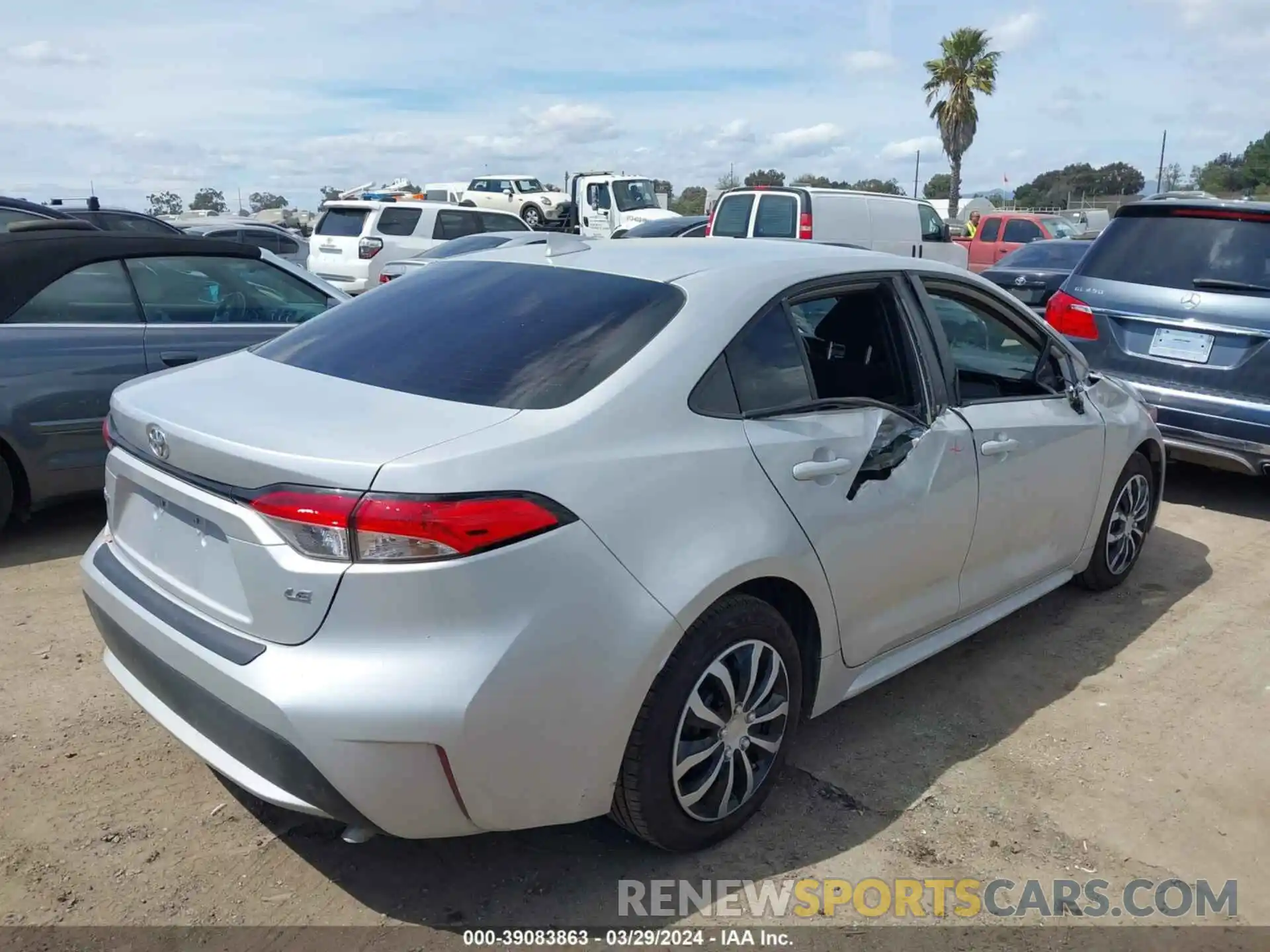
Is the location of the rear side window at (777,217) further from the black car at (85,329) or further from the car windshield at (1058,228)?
the black car at (85,329)

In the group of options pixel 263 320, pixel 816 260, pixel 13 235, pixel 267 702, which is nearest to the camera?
pixel 267 702

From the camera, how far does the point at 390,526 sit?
2.29 meters

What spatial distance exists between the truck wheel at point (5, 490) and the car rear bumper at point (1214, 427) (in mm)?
6051

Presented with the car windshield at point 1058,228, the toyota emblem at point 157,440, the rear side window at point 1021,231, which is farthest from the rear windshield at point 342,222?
the toyota emblem at point 157,440

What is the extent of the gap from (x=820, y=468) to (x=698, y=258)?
81 cm

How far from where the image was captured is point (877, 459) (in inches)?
129

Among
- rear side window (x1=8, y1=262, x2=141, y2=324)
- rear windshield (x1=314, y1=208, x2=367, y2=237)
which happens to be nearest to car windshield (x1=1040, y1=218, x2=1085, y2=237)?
rear windshield (x1=314, y1=208, x2=367, y2=237)

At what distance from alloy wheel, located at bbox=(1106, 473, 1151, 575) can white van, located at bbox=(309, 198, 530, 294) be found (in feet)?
38.7

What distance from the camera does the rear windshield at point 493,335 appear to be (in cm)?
277

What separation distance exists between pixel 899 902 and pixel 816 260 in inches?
76.3

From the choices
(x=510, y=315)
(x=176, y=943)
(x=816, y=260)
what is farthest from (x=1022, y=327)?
(x=176, y=943)

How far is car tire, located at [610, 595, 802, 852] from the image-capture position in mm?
2678

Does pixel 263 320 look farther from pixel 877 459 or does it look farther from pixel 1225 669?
pixel 1225 669

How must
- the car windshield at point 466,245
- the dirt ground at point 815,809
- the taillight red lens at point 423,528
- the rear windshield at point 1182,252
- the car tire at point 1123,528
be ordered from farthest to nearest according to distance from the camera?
the car windshield at point 466,245
the rear windshield at point 1182,252
the car tire at point 1123,528
the dirt ground at point 815,809
the taillight red lens at point 423,528
